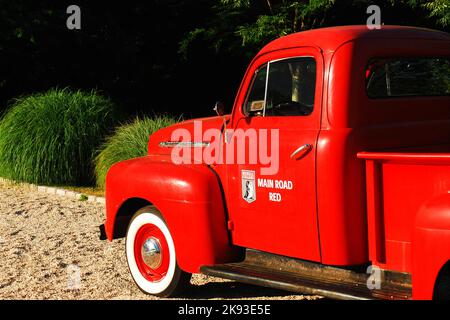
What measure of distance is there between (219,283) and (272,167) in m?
1.87

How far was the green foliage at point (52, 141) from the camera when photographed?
13445 mm

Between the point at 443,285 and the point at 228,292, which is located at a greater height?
the point at 443,285

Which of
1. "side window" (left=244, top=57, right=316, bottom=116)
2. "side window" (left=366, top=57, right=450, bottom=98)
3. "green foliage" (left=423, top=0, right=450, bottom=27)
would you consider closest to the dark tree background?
"green foliage" (left=423, top=0, right=450, bottom=27)

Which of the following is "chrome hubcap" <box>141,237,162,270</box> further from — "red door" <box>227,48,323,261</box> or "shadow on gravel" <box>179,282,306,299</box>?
"red door" <box>227,48,323,261</box>

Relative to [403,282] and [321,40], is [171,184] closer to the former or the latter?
[321,40]

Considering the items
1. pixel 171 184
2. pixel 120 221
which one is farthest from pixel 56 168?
pixel 171 184

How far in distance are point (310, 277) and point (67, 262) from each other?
3.43m

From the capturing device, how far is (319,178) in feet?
16.7

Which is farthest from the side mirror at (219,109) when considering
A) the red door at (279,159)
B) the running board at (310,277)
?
the running board at (310,277)

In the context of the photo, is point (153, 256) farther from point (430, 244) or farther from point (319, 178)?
point (430, 244)

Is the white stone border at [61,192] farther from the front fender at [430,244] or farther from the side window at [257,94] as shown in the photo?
the front fender at [430,244]

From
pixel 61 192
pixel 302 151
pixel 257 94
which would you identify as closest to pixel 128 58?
pixel 61 192

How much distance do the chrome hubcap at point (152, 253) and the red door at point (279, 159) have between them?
2.79ft

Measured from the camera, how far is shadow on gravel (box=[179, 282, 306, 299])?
6453 millimetres
